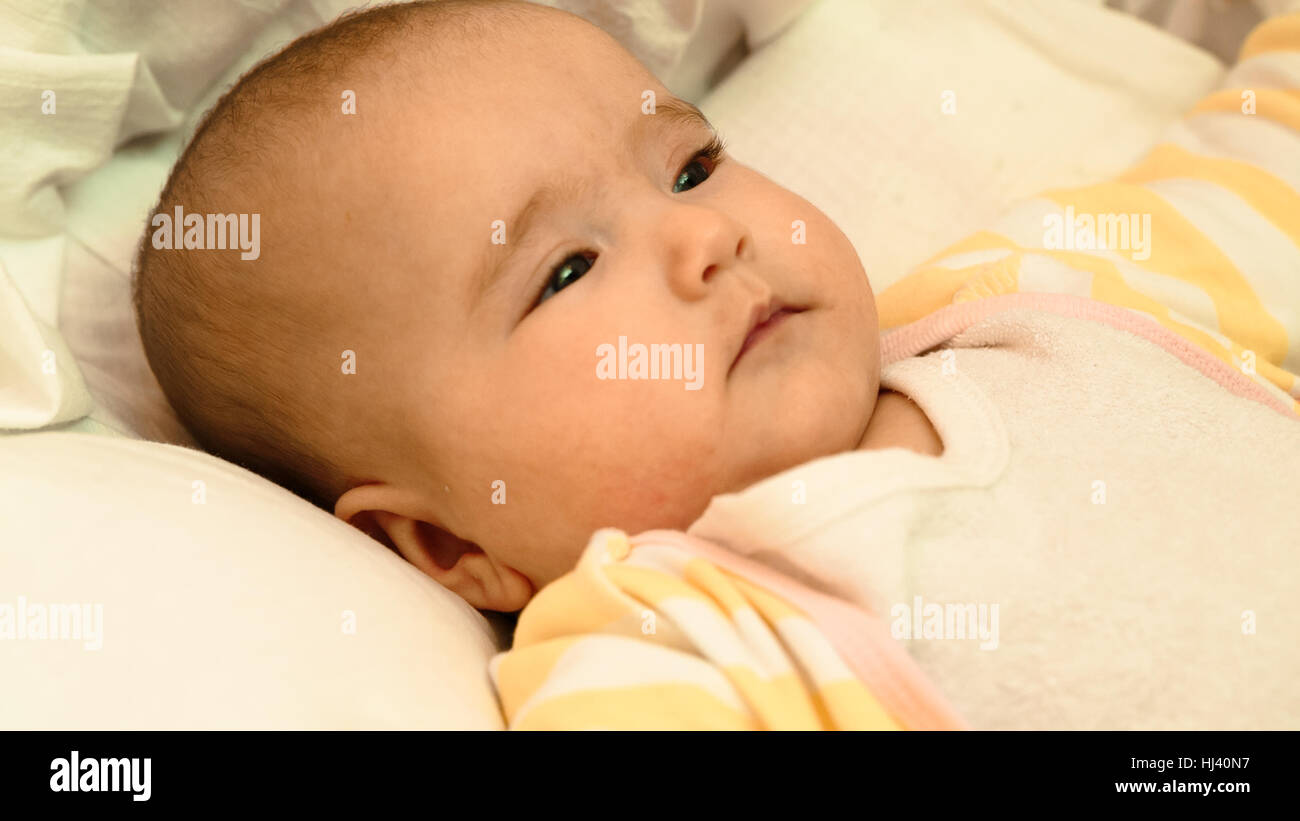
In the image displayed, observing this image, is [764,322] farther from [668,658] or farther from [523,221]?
[668,658]

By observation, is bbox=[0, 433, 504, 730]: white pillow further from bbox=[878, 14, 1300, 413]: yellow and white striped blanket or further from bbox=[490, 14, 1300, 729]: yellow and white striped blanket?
bbox=[878, 14, 1300, 413]: yellow and white striped blanket

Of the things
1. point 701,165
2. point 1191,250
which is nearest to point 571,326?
point 701,165

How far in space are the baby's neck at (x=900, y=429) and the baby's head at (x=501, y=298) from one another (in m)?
0.03

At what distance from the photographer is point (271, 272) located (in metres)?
1.09

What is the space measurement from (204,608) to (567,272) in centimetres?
44

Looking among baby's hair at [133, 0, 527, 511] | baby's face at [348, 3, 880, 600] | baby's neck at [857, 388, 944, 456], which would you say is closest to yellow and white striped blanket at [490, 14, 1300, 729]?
baby's face at [348, 3, 880, 600]

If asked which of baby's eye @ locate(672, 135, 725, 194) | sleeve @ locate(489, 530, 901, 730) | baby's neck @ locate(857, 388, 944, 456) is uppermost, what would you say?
baby's eye @ locate(672, 135, 725, 194)

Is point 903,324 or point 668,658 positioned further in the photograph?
point 903,324

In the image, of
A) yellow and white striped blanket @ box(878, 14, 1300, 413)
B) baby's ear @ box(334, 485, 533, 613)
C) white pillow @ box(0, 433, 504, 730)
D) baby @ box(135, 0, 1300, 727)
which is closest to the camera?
white pillow @ box(0, 433, 504, 730)

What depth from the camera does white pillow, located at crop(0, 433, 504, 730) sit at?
0.80 meters

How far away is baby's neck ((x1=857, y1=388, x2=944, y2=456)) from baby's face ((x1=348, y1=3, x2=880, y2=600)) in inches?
1.5

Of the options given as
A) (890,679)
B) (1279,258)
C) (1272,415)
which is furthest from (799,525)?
(1279,258)

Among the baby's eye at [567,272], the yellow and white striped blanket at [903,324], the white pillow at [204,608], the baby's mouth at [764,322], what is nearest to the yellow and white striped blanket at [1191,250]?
the yellow and white striped blanket at [903,324]

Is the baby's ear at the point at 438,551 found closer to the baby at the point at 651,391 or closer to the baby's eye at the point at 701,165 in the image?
the baby at the point at 651,391
